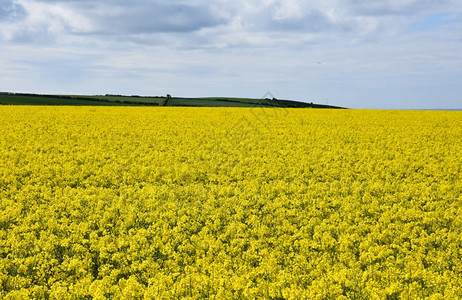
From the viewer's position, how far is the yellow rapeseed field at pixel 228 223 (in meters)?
7.21

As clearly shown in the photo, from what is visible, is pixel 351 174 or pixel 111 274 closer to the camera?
pixel 111 274

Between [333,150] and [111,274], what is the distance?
637 inches

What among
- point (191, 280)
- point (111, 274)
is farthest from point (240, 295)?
point (111, 274)

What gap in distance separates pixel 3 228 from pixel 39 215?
3.08ft

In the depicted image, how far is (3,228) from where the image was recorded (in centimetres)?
1041

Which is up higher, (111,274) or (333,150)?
(333,150)

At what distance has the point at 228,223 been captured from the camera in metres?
10.6

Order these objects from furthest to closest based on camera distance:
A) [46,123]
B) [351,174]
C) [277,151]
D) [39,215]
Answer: [46,123]
[277,151]
[351,174]
[39,215]

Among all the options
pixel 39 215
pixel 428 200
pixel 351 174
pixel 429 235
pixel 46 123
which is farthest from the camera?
pixel 46 123

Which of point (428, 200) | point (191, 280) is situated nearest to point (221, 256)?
point (191, 280)

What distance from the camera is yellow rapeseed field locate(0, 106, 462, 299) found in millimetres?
7215

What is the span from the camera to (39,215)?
1084 centimetres

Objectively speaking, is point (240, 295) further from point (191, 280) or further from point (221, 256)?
point (221, 256)

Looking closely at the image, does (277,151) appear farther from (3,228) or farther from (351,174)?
(3,228)
